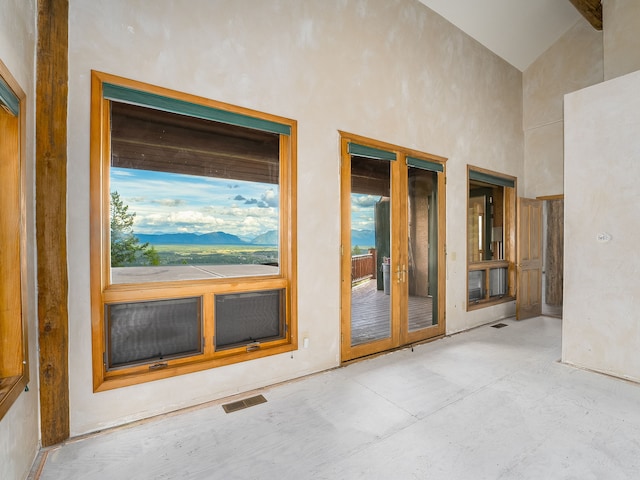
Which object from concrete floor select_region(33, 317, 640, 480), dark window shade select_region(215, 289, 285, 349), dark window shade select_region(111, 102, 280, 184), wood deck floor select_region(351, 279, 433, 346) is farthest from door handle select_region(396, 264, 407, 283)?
dark window shade select_region(111, 102, 280, 184)

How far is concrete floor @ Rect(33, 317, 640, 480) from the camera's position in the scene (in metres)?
1.96

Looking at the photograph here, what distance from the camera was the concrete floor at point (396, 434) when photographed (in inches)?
77.2

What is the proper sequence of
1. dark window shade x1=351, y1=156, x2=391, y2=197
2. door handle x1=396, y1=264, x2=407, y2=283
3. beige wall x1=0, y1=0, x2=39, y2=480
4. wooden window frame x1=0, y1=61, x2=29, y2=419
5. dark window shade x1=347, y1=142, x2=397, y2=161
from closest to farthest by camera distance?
beige wall x1=0, y1=0, x2=39, y2=480
wooden window frame x1=0, y1=61, x2=29, y2=419
dark window shade x1=347, y1=142, x2=397, y2=161
dark window shade x1=351, y1=156, x2=391, y2=197
door handle x1=396, y1=264, x2=407, y2=283

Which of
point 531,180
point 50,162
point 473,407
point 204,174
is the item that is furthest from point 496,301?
point 50,162

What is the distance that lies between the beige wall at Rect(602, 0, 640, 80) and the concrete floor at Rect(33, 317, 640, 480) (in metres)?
4.53

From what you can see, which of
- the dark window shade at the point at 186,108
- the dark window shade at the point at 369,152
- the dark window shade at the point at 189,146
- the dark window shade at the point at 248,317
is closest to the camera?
the dark window shade at the point at 186,108

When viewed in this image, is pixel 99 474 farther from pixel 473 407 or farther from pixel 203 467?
pixel 473 407

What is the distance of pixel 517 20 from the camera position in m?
5.17

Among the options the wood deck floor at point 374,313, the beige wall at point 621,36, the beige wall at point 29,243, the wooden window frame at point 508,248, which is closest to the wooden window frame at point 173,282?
the beige wall at point 29,243

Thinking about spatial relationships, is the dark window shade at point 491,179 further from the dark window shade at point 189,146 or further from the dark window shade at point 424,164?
the dark window shade at point 189,146

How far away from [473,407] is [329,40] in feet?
13.1

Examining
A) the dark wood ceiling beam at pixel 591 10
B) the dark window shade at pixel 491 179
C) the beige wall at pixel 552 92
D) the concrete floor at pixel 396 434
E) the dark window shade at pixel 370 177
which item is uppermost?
the dark wood ceiling beam at pixel 591 10

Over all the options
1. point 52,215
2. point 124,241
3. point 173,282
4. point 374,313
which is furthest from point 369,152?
point 52,215

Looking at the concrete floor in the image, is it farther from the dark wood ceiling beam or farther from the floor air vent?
the dark wood ceiling beam
